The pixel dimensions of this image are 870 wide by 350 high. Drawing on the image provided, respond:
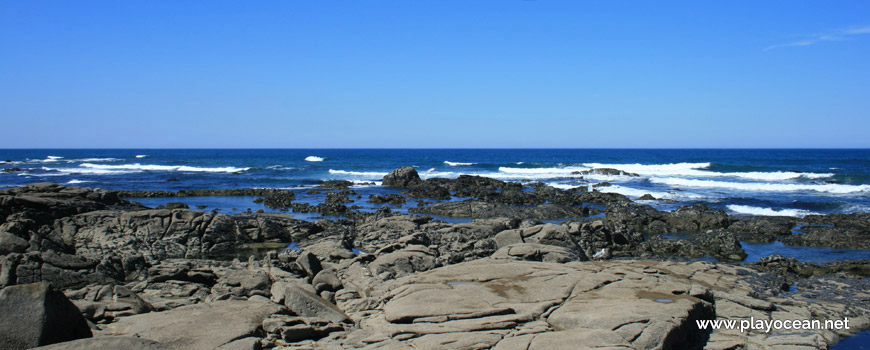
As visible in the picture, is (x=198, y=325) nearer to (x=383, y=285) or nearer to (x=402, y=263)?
(x=383, y=285)

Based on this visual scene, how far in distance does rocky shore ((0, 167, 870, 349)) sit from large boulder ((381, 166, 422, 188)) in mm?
21964

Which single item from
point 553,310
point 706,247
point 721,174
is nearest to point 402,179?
point 706,247

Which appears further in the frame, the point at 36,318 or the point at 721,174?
the point at 721,174

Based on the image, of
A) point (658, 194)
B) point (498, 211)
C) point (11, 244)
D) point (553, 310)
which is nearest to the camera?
point (553, 310)

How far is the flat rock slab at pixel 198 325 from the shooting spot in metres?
6.55

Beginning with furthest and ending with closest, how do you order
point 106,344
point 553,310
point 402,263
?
point 402,263 → point 553,310 → point 106,344

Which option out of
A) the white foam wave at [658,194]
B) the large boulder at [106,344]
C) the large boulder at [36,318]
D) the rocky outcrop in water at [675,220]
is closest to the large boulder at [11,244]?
the large boulder at [36,318]

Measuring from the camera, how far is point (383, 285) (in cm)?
1005

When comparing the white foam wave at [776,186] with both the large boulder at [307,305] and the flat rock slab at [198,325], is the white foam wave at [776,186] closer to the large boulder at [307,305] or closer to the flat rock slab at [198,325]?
the large boulder at [307,305]

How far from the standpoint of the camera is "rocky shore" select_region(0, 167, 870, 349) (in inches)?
261

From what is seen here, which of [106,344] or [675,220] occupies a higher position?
[106,344]

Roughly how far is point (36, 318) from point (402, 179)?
35050mm

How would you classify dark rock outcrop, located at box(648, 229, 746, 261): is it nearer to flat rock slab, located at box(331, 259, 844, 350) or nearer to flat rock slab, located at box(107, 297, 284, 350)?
flat rock slab, located at box(331, 259, 844, 350)

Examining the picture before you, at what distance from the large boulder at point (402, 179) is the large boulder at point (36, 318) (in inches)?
1328
